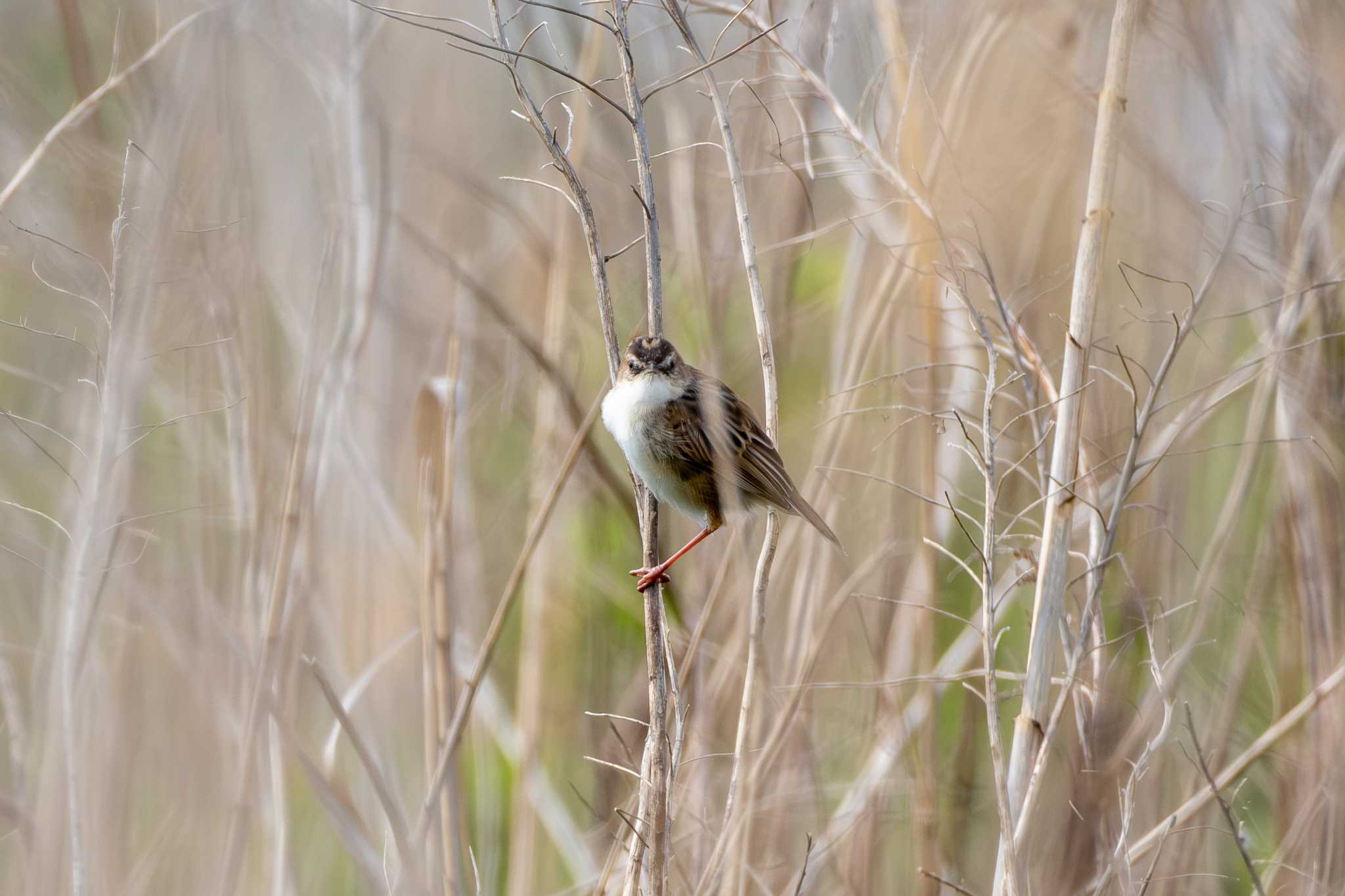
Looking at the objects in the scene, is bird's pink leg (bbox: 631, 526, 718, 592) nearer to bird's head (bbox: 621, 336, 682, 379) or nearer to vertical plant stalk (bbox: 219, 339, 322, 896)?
bird's head (bbox: 621, 336, 682, 379)

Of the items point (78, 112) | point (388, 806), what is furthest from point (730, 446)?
point (78, 112)

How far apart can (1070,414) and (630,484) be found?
1.36 meters

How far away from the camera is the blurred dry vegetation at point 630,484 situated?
215 centimetres

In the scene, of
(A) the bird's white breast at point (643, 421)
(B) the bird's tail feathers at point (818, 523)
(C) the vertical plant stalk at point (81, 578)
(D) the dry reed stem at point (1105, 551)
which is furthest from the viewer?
(A) the bird's white breast at point (643, 421)

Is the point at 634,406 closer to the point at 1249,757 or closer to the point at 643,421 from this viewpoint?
the point at 643,421

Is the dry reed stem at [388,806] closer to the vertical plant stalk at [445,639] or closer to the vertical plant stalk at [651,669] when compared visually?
the vertical plant stalk at [445,639]

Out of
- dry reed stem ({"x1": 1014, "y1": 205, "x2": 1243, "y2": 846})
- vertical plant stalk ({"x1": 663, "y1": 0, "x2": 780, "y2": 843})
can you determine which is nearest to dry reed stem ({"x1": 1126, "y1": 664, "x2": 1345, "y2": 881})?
dry reed stem ({"x1": 1014, "y1": 205, "x2": 1243, "y2": 846})

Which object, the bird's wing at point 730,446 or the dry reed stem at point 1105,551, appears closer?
the dry reed stem at point 1105,551

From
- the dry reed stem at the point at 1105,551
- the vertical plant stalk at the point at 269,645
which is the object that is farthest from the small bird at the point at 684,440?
the dry reed stem at the point at 1105,551

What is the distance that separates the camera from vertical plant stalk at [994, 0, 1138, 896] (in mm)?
1763

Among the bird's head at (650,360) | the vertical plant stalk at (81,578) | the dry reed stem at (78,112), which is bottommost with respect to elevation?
the vertical plant stalk at (81,578)

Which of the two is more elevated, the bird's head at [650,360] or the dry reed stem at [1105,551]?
the bird's head at [650,360]

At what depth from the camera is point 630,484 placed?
2.91 metres

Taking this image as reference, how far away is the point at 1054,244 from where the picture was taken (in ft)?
8.40
